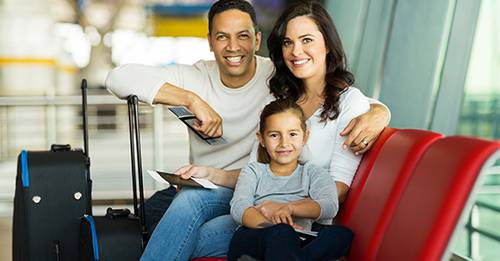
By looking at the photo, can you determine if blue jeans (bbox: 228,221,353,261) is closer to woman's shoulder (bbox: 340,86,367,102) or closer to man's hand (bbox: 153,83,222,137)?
woman's shoulder (bbox: 340,86,367,102)

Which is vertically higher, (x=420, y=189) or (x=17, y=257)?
(x=420, y=189)

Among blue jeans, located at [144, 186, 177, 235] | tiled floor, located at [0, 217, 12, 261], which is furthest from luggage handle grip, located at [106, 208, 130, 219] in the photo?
tiled floor, located at [0, 217, 12, 261]

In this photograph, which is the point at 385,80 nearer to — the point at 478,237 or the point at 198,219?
the point at 478,237

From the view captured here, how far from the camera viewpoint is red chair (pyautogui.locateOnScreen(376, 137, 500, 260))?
2.22 metres

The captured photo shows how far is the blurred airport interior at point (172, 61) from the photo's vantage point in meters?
4.60

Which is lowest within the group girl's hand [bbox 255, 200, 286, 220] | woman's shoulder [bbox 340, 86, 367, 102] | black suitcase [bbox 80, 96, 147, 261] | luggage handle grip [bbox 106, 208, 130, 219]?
black suitcase [bbox 80, 96, 147, 261]

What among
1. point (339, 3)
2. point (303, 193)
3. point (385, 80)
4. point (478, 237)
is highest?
point (339, 3)

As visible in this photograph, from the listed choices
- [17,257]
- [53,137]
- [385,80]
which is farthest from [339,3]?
[17,257]

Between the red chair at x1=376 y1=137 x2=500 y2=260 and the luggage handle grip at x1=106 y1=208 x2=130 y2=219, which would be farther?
the luggage handle grip at x1=106 y1=208 x2=130 y2=219

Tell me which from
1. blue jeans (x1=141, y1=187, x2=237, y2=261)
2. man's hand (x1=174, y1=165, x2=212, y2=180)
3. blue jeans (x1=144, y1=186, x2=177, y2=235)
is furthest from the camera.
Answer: blue jeans (x1=144, y1=186, x2=177, y2=235)

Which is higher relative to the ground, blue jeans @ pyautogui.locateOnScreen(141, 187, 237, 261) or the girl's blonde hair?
the girl's blonde hair

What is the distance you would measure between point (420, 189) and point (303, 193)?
587 millimetres

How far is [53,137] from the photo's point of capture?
8.05 meters

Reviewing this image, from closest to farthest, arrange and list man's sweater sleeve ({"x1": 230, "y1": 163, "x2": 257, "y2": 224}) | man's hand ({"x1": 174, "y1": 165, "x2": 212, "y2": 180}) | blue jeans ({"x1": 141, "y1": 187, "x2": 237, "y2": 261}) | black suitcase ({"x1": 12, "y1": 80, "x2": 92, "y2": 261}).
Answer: man's sweater sleeve ({"x1": 230, "y1": 163, "x2": 257, "y2": 224}) → blue jeans ({"x1": 141, "y1": 187, "x2": 237, "y2": 261}) → man's hand ({"x1": 174, "y1": 165, "x2": 212, "y2": 180}) → black suitcase ({"x1": 12, "y1": 80, "x2": 92, "y2": 261})
